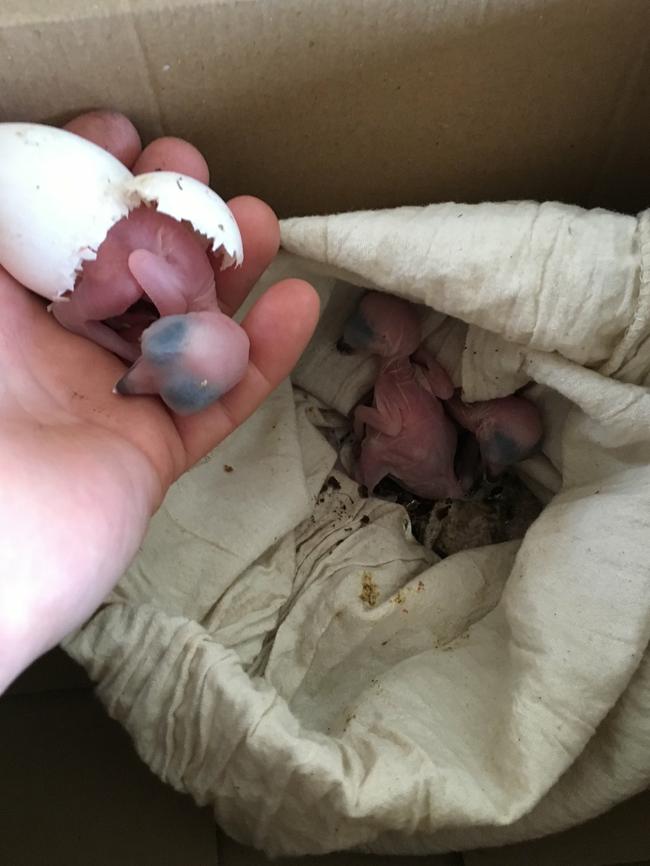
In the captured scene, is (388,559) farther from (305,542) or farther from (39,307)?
(39,307)

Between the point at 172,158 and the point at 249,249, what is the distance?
0.09m

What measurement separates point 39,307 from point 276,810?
40 centimetres

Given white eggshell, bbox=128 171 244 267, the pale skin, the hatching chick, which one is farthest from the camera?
the hatching chick

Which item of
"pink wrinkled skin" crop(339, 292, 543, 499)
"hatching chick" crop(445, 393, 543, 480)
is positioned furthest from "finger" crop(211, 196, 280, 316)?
"hatching chick" crop(445, 393, 543, 480)

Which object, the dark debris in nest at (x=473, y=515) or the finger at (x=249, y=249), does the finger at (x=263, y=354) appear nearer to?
the finger at (x=249, y=249)

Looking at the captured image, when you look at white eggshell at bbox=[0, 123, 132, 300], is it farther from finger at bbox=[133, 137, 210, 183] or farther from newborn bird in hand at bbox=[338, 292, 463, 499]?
newborn bird in hand at bbox=[338, 292, 463, 499]

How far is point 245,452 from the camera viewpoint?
0.83m

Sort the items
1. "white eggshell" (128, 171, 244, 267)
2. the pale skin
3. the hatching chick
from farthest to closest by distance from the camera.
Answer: the hatching chick → "white eggshell" (128, 171, 244, 267) → the pale skin

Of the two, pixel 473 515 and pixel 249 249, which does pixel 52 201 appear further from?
pixel 473 515

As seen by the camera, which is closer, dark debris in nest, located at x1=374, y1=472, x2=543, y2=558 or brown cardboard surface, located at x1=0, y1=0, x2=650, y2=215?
brown cardboard surface, located at x1=0, y1=0, x2=650, y2=215

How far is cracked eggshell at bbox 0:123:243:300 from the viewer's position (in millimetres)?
559

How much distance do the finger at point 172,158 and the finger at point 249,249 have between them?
0.14ft

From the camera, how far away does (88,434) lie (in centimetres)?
57

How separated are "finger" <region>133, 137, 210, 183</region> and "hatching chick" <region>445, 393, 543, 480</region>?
1.11 feet
